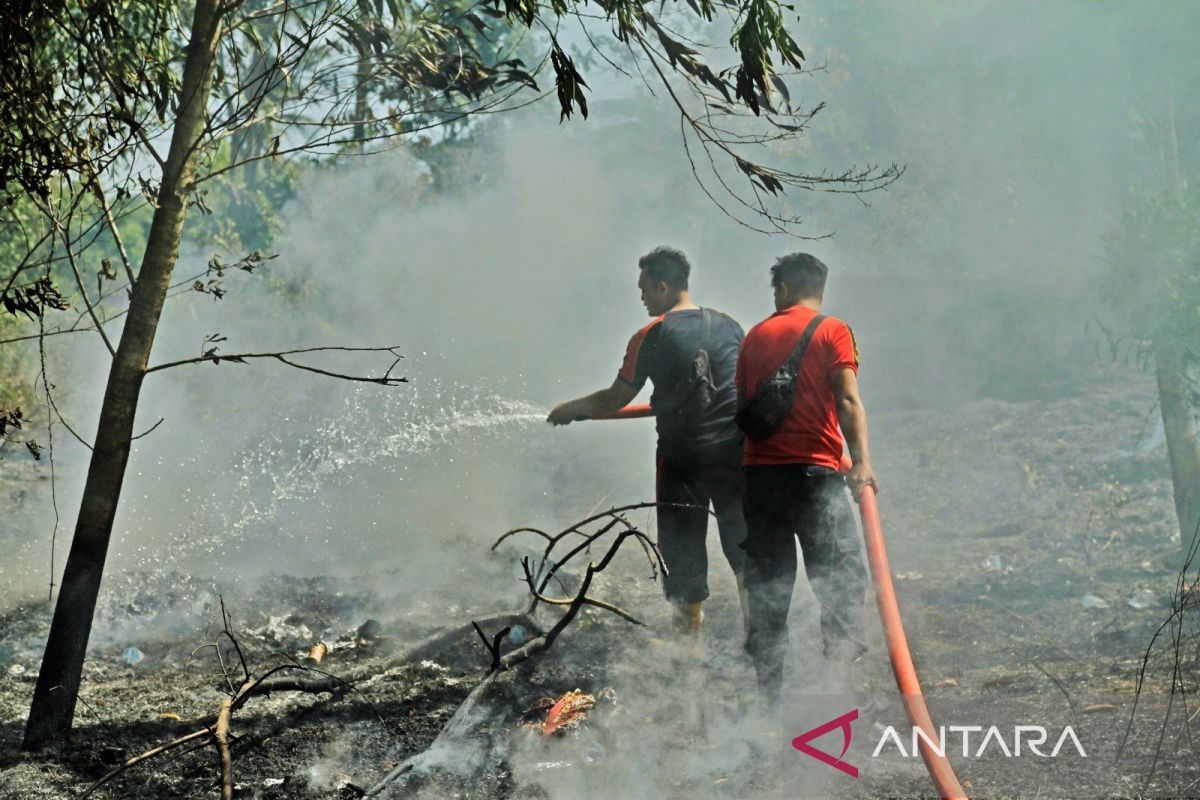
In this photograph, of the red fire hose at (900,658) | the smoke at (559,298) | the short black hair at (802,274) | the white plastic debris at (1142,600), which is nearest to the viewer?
the red fire hose at (900,658)

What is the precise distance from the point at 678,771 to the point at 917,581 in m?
3.96

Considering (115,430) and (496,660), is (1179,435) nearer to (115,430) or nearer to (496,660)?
(496,660)

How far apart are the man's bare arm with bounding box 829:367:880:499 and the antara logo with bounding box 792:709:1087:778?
0.88m

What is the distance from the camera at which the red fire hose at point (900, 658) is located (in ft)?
9.87

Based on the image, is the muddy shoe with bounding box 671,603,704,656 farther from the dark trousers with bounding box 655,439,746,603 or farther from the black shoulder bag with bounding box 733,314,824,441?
the black shoulder bag with bounding box 733,314,824,441

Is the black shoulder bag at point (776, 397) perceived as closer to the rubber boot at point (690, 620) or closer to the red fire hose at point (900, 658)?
the red fire hose at point (900, 658)

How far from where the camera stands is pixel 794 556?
13.9ft

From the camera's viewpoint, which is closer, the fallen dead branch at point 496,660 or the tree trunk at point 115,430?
the fallen dead branch at point 496,660

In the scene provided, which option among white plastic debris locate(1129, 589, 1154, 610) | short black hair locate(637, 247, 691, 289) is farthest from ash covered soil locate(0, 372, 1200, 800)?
short black hair locate(637, 247, 691, 289)

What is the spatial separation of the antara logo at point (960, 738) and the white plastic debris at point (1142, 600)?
260 centimetres

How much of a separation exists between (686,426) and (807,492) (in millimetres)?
840

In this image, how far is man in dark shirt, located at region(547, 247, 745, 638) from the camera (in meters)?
4.73

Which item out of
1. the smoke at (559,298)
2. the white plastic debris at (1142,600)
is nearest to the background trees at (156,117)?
the smoke at (559,298)

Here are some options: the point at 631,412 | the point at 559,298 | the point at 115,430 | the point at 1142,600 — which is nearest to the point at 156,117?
the point at 115,430
